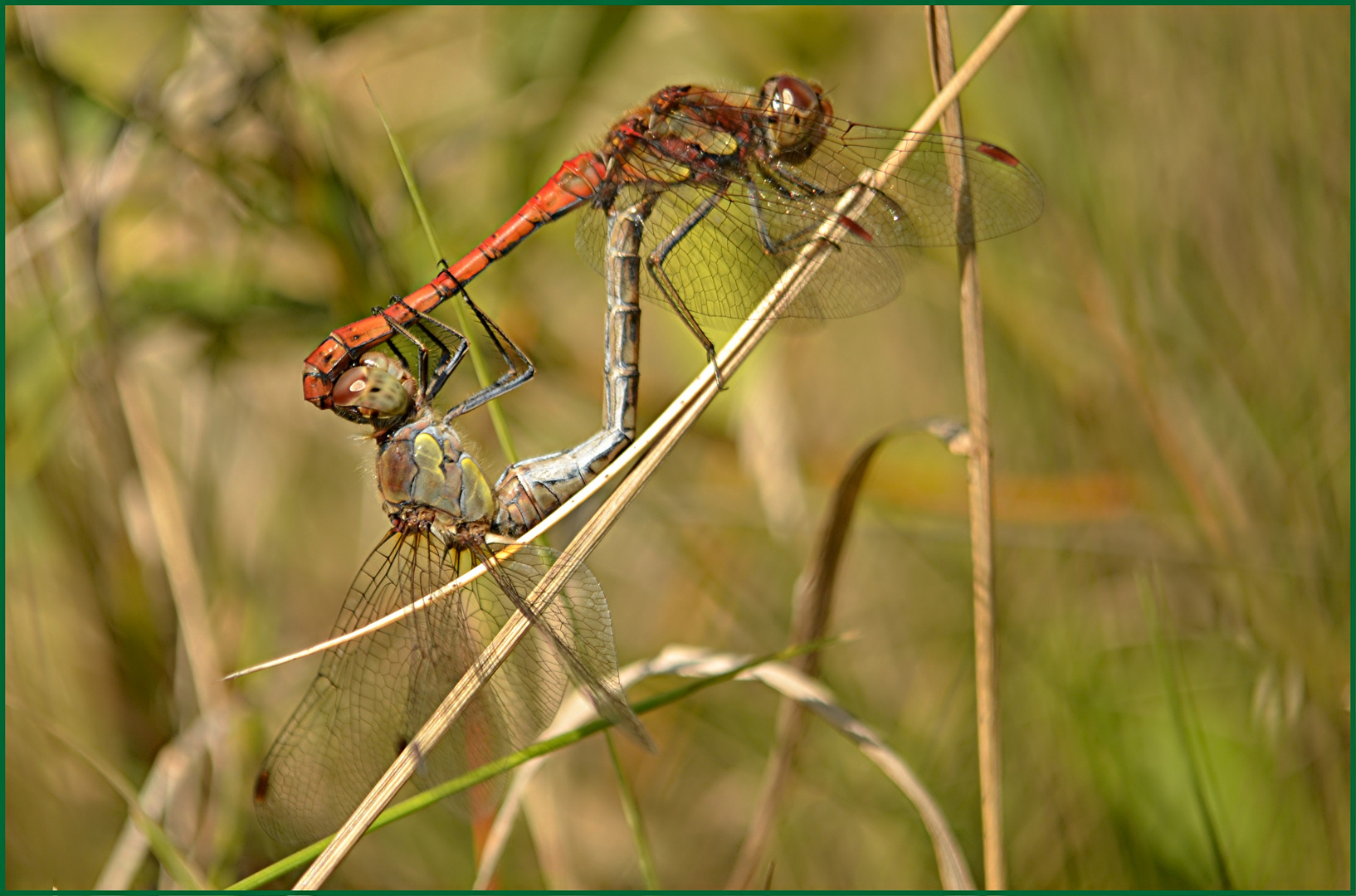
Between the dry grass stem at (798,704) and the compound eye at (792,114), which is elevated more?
the compound eye at (792,114)

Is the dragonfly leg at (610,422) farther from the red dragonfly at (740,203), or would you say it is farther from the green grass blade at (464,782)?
the green grass blade at (464,782)

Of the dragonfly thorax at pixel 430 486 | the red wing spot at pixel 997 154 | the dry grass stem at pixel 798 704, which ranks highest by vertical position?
the red wing spot at pixel 997 154

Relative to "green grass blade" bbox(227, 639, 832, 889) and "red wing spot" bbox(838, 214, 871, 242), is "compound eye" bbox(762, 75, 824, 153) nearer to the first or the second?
"red wing spot" bbox(838, 214, 871, 242)

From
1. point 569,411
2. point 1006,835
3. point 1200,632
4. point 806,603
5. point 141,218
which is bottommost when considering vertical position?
point 1006,835

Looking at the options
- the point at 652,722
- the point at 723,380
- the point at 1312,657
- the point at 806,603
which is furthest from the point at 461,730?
the point at 1312,657

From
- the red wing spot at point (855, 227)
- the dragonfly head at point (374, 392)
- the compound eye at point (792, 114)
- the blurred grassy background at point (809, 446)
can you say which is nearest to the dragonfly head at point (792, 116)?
the compound eye at point (792, 114)

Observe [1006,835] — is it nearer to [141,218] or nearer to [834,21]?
[834,21]

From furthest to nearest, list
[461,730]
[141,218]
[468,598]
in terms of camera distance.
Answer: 1. [141,218]
2. [468,598]
3. [461,730]

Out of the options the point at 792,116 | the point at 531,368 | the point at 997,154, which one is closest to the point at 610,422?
the point at 531,368
